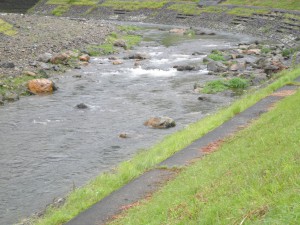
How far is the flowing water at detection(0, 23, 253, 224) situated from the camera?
17.3m

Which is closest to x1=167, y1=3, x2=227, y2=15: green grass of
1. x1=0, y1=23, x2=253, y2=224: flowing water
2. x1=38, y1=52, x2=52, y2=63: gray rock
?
x1=0, y1=23, x2=253, y2=224: flowing water

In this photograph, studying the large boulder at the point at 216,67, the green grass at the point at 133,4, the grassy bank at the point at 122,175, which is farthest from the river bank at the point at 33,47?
the green grass at the point at 133,4

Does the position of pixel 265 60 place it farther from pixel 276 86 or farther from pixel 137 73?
pixel 276 86

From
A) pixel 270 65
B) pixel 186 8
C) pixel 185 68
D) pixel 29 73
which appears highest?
pixel 186 8

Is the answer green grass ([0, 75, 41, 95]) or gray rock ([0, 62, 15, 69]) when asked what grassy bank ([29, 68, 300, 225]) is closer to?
green grass ([0, 75, 41, 95])

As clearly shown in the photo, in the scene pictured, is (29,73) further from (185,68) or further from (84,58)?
(185,68)

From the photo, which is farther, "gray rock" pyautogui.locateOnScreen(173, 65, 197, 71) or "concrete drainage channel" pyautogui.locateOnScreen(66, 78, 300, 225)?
"gray rock" pyautogui.locateOnScreen(173, 65, 197, 71)

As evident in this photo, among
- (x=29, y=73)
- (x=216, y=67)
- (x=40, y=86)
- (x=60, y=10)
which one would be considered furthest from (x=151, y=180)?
(x=60, y=10)

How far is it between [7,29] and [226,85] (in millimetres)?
29525

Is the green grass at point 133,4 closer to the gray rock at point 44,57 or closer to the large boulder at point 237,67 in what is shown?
the large boulder at point 237,67

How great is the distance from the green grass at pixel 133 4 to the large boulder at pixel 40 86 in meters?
63.4

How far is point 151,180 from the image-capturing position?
49.3ft

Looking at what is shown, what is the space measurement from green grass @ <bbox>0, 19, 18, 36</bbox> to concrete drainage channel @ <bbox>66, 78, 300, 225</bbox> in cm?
3597

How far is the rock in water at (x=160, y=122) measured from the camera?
24.3 meters
